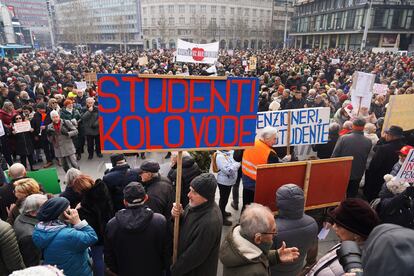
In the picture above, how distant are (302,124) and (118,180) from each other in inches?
124

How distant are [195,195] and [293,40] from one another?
82457 millimetres

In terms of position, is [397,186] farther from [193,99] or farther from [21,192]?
[21,192]

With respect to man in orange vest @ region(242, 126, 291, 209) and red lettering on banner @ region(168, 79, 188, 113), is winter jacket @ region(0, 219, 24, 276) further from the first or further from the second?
man in orange vest @ region(242, 126, 291, 209)

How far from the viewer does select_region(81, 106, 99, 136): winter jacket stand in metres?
7.95

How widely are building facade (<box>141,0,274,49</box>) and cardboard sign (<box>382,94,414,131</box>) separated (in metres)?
75.0

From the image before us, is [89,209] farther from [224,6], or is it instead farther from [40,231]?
[224,6]

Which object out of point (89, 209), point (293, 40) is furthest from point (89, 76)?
point (293, 40)

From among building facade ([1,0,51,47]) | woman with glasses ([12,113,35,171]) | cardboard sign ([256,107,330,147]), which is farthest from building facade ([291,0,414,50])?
building facade ([1,0,51,47])

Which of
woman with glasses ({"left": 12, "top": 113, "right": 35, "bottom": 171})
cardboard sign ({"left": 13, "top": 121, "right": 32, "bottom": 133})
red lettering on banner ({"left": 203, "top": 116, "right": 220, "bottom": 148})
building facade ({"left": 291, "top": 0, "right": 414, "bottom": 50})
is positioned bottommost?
woman with glasses ({"left": 12, "top": 113, "right": 35, "bottom": 171})

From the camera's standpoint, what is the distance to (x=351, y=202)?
2.26m

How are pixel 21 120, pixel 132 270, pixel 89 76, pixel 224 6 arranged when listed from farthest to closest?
pixel 224 6 → pixel 89 76 → pixel 21 120 → pixel 132 270

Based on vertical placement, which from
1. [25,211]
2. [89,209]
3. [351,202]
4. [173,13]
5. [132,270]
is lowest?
[132,270]

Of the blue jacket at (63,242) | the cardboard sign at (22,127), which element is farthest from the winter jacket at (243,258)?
the cardboard sign at (22,127)

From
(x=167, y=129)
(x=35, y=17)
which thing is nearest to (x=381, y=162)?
(x=167, y=129)
